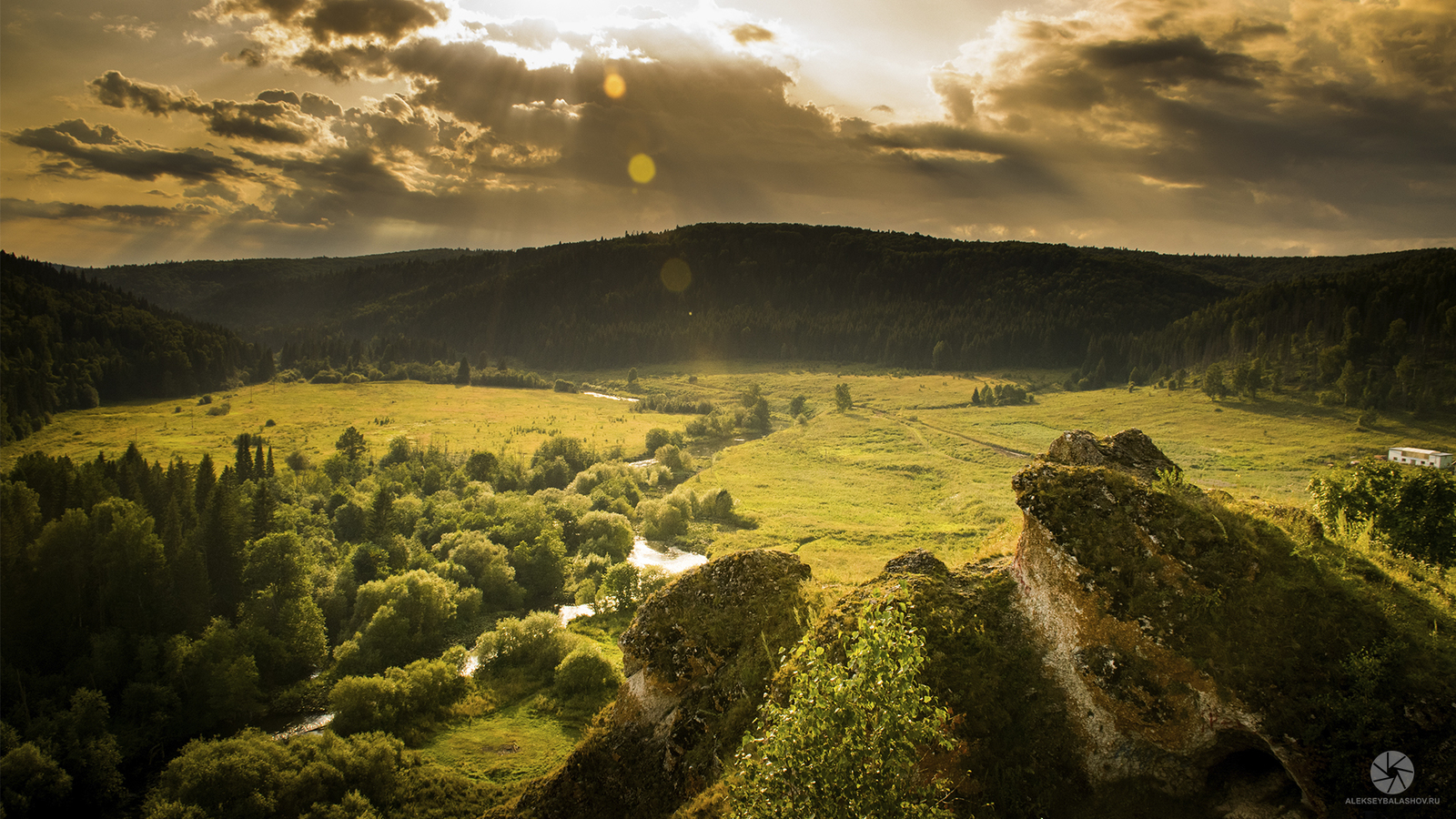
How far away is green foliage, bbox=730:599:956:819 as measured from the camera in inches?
467

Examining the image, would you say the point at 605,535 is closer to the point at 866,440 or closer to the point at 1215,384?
the point at 866,440

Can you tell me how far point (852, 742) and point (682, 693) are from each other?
886 cm

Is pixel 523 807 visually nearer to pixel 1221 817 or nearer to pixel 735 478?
pixel 1221 817

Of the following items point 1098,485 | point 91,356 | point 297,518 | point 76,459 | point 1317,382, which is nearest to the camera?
point 1098,485

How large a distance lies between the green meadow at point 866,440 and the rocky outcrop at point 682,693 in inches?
1506

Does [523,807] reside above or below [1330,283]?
below

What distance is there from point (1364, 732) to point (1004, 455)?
364 feet

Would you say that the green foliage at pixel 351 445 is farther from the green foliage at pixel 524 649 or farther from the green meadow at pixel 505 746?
the green meadow at pixel 505 746

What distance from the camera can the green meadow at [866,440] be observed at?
88981mm

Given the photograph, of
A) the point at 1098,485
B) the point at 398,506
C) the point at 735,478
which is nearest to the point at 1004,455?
the point at 735,478

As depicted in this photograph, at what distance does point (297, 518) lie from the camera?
289 ft

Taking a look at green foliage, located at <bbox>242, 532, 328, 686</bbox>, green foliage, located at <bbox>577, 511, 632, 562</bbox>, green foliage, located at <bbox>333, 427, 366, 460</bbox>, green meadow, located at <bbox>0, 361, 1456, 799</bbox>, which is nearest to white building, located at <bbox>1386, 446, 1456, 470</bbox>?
green meadow, located at <bbox>0, 361, 1456, 799</bbox>

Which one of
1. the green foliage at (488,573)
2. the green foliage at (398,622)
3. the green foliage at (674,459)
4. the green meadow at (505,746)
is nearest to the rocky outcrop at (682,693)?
the green meadow at (505,746)

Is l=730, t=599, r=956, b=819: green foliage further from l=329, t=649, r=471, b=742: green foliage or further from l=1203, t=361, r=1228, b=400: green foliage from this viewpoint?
l=1203, t=361, r=1228, b=400: green foliage
